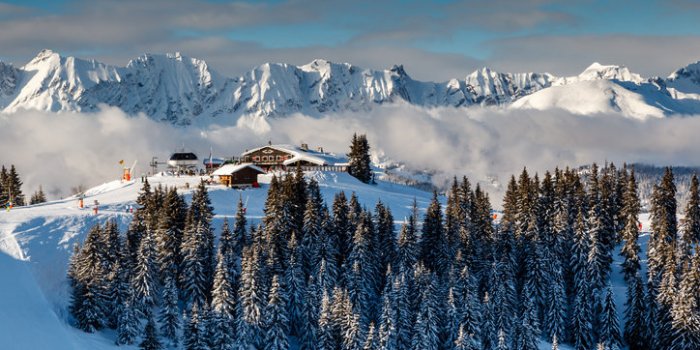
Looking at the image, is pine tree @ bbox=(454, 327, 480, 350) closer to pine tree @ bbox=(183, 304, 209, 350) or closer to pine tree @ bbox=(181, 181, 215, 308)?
pine tree @ bbox=(183, 304, 209, 350)

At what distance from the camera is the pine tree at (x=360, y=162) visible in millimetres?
157375

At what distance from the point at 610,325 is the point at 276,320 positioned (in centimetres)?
4053

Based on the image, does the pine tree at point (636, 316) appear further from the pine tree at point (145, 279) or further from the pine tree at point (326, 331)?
the pine tree at point (145, 279)

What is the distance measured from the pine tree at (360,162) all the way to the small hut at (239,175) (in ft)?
100

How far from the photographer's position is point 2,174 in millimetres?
131750

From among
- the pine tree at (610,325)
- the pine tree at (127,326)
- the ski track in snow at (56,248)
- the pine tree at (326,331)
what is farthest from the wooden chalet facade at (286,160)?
the pine tree at (127,326)

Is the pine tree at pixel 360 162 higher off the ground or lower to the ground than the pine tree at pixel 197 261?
higher

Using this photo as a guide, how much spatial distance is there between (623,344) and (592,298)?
256 inches

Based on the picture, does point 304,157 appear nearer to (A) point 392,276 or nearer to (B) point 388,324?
(A) point 392,276

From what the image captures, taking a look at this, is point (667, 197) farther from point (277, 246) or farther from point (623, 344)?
point (277, 246)

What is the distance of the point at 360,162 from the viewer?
157875 mm

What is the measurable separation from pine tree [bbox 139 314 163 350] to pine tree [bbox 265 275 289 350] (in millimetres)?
11610

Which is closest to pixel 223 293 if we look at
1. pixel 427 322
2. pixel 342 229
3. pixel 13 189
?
pixel 427 322

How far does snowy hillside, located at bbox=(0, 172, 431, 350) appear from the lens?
76062 millimetres
